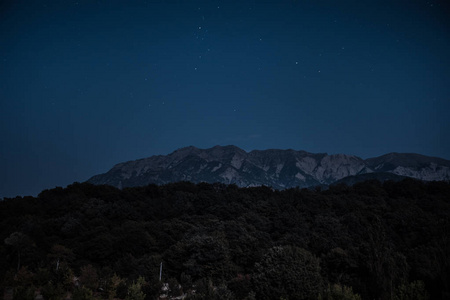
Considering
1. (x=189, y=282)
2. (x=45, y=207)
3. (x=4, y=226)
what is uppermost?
(x=45, y=207)

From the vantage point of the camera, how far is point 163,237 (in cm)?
3791

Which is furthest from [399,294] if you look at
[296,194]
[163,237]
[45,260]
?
[296,194]

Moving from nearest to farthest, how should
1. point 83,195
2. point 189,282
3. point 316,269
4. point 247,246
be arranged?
1. point 316,269
2. point 189,282
3. point 247,246
4. point 83,195

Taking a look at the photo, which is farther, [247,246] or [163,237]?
[163,237]

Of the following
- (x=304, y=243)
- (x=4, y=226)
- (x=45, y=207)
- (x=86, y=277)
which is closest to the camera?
(x=86, y=277)

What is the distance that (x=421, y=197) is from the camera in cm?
5781

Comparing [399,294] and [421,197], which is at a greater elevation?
[421,197]

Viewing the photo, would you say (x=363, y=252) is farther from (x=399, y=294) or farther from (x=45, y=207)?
(x=45, y=207)

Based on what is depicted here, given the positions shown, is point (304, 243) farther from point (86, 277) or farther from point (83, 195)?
point (83, 195)

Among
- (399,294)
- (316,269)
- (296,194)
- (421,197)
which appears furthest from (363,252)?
(421,197)

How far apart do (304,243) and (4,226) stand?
1535 inches

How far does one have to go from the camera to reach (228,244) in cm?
3070

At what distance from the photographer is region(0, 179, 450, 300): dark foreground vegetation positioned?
17.2 metres

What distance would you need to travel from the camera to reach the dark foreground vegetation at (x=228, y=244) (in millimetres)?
17250
